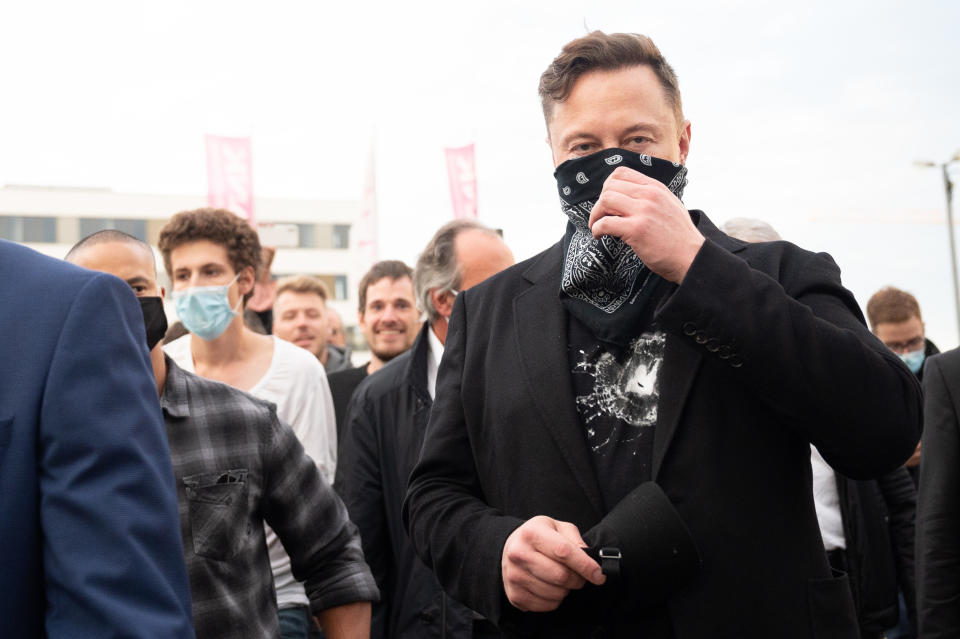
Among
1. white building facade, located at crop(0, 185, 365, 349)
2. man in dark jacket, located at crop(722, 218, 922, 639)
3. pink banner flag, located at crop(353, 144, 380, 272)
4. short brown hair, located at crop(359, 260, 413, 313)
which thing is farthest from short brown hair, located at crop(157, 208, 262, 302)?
white building facade, located at crop(0, 185, 365, 349)

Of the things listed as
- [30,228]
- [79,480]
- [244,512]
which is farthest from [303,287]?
[30,228]

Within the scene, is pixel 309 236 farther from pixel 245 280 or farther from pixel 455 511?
pixel 455 511

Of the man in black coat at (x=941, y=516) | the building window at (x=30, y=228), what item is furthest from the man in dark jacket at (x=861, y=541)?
the building window at (x=30, y=228)

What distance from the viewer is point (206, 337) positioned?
4992 millimetres

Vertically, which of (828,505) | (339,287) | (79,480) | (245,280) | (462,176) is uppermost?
(339,287)

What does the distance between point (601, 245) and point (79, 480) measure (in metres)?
1.26

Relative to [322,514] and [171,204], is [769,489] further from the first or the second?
[171,204]

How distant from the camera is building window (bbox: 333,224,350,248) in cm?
7700

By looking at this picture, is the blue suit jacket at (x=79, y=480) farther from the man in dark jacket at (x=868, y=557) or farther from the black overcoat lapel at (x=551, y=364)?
the man in dark jacket at (x=868, y=557)

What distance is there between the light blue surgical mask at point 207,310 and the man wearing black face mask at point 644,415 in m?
2.61

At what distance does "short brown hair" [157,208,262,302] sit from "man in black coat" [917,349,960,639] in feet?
10.4

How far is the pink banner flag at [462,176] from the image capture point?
904 inches

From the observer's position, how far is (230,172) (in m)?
23.7

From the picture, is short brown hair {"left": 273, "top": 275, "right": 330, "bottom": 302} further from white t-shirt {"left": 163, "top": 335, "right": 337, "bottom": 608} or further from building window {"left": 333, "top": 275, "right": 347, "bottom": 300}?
building window {"left": 333, "top": 275, "right": 347, "bottom": 300}
